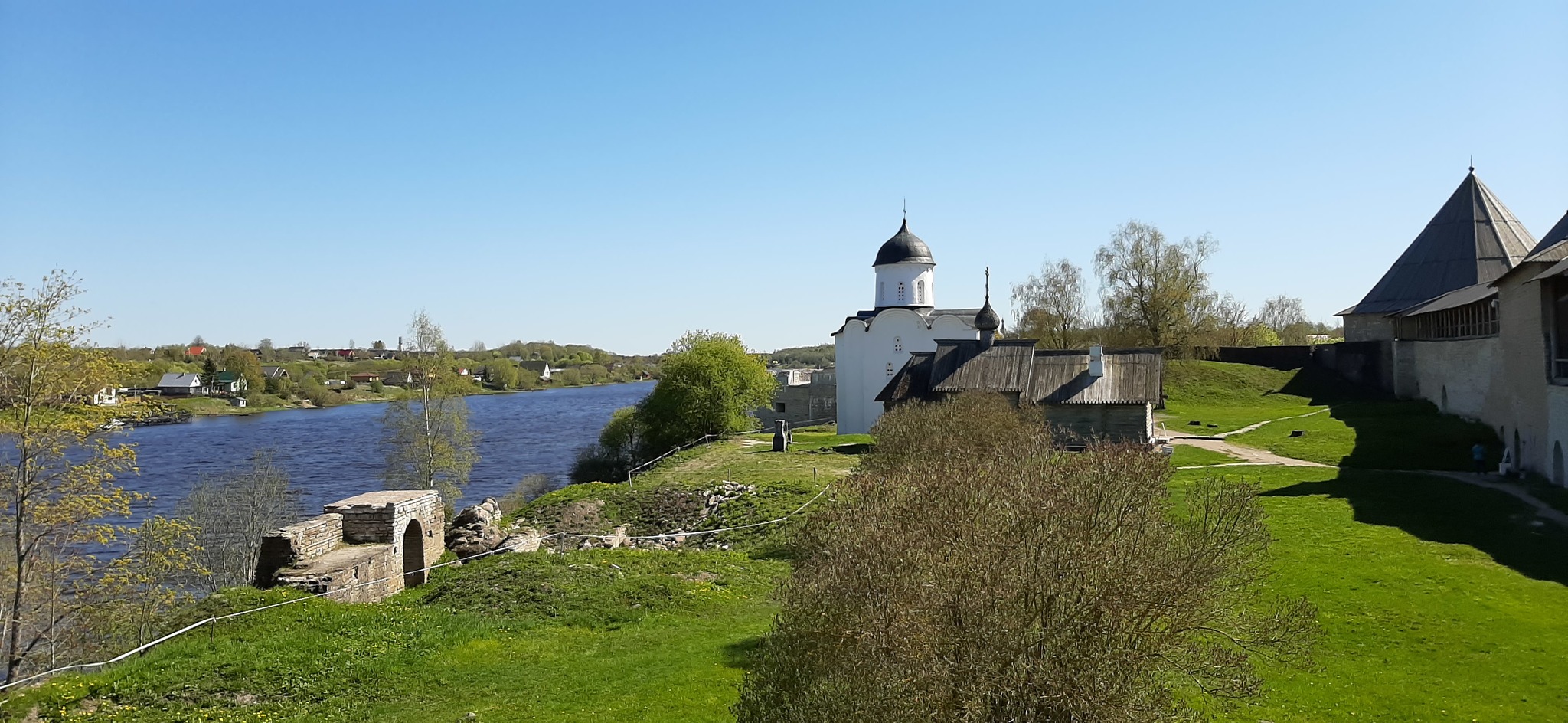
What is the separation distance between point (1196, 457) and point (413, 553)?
19738 mm

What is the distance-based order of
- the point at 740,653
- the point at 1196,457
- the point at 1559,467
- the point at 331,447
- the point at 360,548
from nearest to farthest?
the point at 740,653 → the point at 360,548 → the point at 1559,467 → the point at 1196,457 → the point at 331,447

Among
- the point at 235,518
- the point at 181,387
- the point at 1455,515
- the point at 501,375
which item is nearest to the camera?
the point at 1455,515

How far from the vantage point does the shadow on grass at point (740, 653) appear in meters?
9.59

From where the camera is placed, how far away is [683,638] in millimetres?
10828

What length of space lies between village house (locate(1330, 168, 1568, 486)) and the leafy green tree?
25.5 metres

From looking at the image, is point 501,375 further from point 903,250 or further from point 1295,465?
point 1295,465

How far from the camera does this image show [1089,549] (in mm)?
4754

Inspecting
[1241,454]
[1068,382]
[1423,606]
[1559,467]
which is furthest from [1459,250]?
[1423,606]

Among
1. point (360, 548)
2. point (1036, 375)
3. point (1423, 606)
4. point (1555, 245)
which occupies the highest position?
point (1555, 245)

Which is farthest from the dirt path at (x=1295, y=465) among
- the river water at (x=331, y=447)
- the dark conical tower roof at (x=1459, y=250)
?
the river water at (x=331, y=447)

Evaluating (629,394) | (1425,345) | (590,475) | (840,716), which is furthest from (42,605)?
(629,394)

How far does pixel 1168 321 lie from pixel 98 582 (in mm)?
42772

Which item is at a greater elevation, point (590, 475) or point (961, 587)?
point (961, 587)

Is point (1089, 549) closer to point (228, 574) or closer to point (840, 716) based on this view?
point (840, 716)
